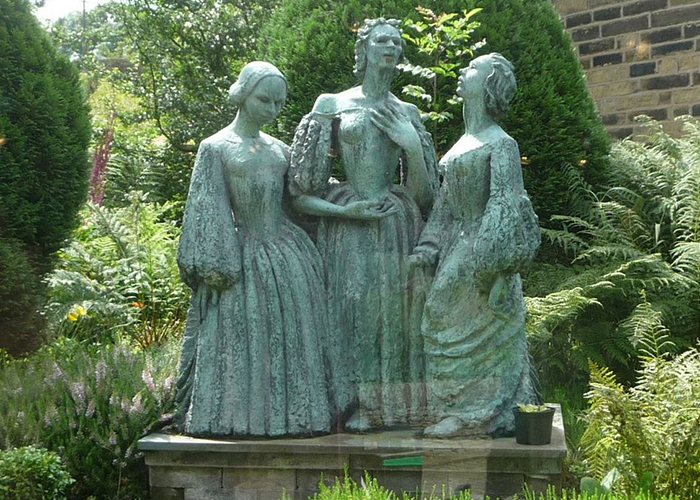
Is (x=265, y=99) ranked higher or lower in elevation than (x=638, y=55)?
lower

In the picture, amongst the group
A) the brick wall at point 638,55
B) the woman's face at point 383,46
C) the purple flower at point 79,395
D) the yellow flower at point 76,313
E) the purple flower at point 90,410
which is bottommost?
the purple flower at point 90,410

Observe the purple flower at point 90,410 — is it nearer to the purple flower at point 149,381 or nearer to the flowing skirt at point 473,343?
the purple flower at point 149,381

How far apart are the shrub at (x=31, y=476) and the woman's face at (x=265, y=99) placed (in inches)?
81.4

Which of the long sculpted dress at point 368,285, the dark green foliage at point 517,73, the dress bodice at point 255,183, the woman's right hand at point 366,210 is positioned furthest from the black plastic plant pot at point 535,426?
the dark green foliage at point 517,73

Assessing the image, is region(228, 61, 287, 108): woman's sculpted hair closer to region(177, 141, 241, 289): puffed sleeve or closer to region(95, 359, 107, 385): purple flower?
region(177, 141, 241, 289): puffed sleeve

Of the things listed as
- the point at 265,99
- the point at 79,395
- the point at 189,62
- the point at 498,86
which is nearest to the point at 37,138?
the point at 79,395

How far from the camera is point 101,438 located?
5570mm

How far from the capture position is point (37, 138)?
7.86m

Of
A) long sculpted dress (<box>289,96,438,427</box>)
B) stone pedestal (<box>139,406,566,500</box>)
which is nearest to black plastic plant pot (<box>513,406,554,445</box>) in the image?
stone pedestal (<box>139,406,566,500</box>)

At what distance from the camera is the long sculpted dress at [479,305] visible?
5285mm

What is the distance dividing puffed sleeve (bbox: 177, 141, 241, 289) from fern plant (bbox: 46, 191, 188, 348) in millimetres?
3254

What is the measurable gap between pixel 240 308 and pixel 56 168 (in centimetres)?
313

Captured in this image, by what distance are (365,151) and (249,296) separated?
1017 millimetres

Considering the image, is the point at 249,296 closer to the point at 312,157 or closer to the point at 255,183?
the point at 255,183
